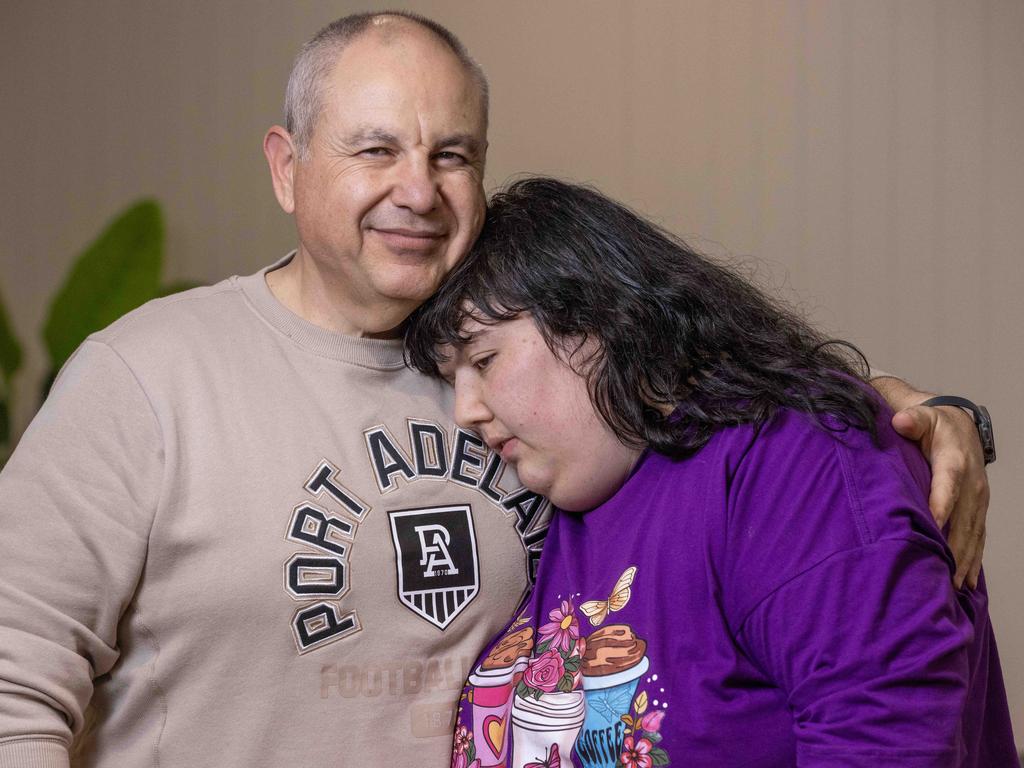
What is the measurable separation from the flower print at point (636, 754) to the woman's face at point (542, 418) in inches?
12.7

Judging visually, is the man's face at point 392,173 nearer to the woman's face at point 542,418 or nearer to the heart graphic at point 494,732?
the woman's face at point 542,418

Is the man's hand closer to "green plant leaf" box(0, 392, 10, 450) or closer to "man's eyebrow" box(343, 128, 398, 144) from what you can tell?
"man's eyebrow" box(343, 128, 398, 144)

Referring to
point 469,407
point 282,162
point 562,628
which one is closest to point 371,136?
point 282,162

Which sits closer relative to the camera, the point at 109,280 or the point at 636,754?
the point at 636,754

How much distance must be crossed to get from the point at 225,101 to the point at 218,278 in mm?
592

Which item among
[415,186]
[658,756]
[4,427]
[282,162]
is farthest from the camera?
[4,427]

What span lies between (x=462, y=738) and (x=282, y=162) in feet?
2.86

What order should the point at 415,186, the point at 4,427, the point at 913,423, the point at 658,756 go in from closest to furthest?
the point at 658,756
the point at 913,423
the point at 415,186
the point at 4,427

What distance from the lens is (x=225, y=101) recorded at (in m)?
3.64

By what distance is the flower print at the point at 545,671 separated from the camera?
1.37 metres

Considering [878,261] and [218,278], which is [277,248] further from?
[878,261]

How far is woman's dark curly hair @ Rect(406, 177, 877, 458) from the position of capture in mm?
1301

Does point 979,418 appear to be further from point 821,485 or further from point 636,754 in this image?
point 636,754

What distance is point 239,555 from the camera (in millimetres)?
1376
